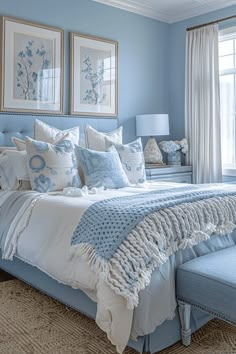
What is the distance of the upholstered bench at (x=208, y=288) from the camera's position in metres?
1.76

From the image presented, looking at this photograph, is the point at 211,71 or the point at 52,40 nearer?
the point at 52,40

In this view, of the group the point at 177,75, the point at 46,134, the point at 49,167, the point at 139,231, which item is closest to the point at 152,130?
the point at 177,75

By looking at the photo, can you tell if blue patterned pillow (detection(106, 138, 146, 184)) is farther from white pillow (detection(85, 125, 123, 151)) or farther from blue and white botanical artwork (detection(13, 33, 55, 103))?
blue and white botanical artwork (detection(13, 33, 55, 103))

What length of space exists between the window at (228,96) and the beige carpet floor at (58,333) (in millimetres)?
2560

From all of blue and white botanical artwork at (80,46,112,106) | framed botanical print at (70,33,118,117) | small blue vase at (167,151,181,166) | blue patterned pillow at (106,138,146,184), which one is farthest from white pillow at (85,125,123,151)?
small blue vase at (167,151,181,166)

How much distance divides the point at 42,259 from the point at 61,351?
21.8 inches

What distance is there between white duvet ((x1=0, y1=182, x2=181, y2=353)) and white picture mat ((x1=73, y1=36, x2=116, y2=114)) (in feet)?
4.84

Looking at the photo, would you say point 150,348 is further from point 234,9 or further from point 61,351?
point 234,9

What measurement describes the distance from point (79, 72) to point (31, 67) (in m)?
0.55

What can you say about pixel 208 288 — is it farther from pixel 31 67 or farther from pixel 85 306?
pixel 31 67

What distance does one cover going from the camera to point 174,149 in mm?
4527

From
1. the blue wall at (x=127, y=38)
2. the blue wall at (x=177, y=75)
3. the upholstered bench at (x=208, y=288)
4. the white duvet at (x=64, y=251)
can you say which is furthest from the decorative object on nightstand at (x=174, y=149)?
the upholstered bench at (x=208, y=288)

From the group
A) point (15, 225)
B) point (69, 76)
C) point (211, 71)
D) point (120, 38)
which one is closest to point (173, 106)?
point (211, 71)

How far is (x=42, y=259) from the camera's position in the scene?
2295 millimetres
